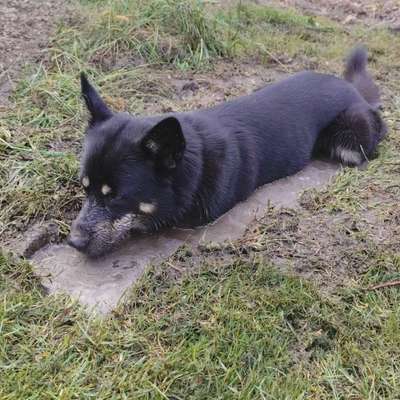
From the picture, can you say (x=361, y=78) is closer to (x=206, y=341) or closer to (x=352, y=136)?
(x=352, y=136)

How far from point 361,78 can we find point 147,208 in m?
3.38

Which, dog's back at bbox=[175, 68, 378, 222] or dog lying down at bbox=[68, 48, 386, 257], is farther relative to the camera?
dog's back at bbox=[175, 68, 378, 222]

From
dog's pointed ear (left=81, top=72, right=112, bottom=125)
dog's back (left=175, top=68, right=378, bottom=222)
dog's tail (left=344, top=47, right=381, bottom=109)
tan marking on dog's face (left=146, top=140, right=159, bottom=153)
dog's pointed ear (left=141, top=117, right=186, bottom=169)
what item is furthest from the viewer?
dog's tail (left=344, top=47, right=381, bottom=109)

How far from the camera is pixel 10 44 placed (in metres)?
→ 6.17

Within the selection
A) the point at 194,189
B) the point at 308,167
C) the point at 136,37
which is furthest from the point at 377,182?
the point at 136,37

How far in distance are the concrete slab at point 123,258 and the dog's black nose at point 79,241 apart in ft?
0.54

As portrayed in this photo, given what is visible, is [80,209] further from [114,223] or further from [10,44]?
[10,44]

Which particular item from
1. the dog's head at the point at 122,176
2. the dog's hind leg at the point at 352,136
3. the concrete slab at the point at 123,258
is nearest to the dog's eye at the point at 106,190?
the dog's head at the point at 122,176

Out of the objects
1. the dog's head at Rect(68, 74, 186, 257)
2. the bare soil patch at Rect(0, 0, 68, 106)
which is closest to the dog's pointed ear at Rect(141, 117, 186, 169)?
the dog's head at Rect(68, 74, 186, 257)

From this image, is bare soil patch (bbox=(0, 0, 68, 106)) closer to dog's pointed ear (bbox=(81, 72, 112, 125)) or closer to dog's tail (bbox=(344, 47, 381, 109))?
dog's pointed ear (bbox=(81, 72, 112, 125))

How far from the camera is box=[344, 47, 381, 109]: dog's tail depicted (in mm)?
5883

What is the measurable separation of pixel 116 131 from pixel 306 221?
5.25ft

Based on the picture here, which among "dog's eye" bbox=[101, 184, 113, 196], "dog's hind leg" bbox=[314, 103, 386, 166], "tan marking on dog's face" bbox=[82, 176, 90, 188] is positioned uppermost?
"tan marking on dog's face" bbox=[82, 176, 90, 188]

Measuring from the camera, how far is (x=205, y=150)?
13.8ft
